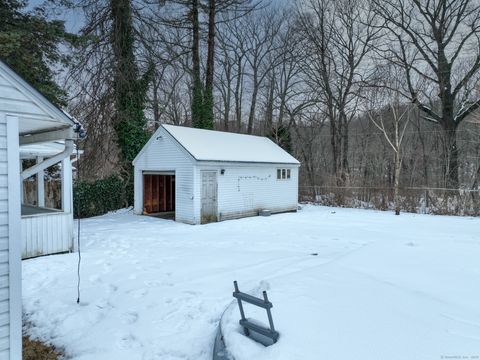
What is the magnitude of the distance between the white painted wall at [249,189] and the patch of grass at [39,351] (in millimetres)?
7867

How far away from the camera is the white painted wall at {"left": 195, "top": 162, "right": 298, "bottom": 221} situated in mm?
12453

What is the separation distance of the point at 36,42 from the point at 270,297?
36.6 ft

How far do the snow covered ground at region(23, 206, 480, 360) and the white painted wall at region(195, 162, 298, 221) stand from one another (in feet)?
12.6

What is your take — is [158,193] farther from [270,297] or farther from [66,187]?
[270,297]

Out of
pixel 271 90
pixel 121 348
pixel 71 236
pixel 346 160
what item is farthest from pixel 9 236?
pixel 271 90

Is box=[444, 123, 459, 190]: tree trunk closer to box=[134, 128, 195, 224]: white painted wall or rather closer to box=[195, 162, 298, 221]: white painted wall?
box=[195, 162, 298, 221]: white painted wall

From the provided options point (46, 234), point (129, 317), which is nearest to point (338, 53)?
point (46, 234)

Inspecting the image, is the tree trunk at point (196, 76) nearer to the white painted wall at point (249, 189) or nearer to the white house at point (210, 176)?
the white house at point (210, 176)

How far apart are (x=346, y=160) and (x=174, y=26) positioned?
1258 centimetres

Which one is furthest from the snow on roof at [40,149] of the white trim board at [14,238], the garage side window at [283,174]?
the garage side window at [283,174]

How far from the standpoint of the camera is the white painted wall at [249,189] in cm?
1245

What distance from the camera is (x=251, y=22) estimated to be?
23031mm

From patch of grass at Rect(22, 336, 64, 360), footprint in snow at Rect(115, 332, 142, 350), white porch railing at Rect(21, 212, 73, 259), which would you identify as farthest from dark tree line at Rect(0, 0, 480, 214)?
footprint in snow at Rect(115, 332, 142, 350)

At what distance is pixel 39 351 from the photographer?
375cm
